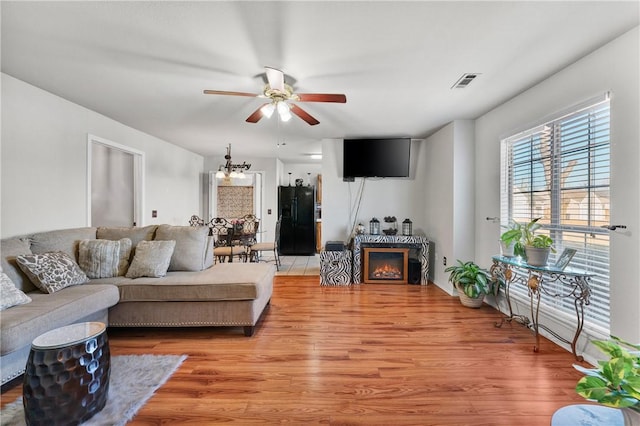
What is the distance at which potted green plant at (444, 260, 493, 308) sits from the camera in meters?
3.39

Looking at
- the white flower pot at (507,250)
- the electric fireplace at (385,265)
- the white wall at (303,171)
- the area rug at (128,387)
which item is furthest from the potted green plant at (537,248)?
the white wall at (303,171)

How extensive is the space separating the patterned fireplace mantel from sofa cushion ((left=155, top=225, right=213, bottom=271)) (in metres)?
2.37

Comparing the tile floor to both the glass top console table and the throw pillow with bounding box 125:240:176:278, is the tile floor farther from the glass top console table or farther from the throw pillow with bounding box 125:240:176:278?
the glass top console table

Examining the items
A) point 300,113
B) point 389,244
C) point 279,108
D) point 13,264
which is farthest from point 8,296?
point 389,244

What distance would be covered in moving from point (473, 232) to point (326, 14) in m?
3.41

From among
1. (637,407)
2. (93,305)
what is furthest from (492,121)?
(93,305)

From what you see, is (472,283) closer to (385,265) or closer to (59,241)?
(385,265)

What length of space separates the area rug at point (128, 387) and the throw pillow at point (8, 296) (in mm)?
642

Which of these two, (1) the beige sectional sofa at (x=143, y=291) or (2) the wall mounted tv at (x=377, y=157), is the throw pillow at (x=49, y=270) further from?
(2) the wall mounted tv at (x=377, y=157)

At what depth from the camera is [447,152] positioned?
4125 millimetres

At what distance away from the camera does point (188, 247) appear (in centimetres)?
316

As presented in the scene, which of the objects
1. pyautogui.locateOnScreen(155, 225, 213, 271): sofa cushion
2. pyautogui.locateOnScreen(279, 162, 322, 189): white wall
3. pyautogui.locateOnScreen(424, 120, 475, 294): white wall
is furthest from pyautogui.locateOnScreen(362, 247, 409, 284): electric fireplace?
pyautogui.locateOnScreen(279, 162, 322, 189): white wall

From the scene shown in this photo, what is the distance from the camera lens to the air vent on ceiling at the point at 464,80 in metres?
2.56

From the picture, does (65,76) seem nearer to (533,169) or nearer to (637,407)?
(637,407)
